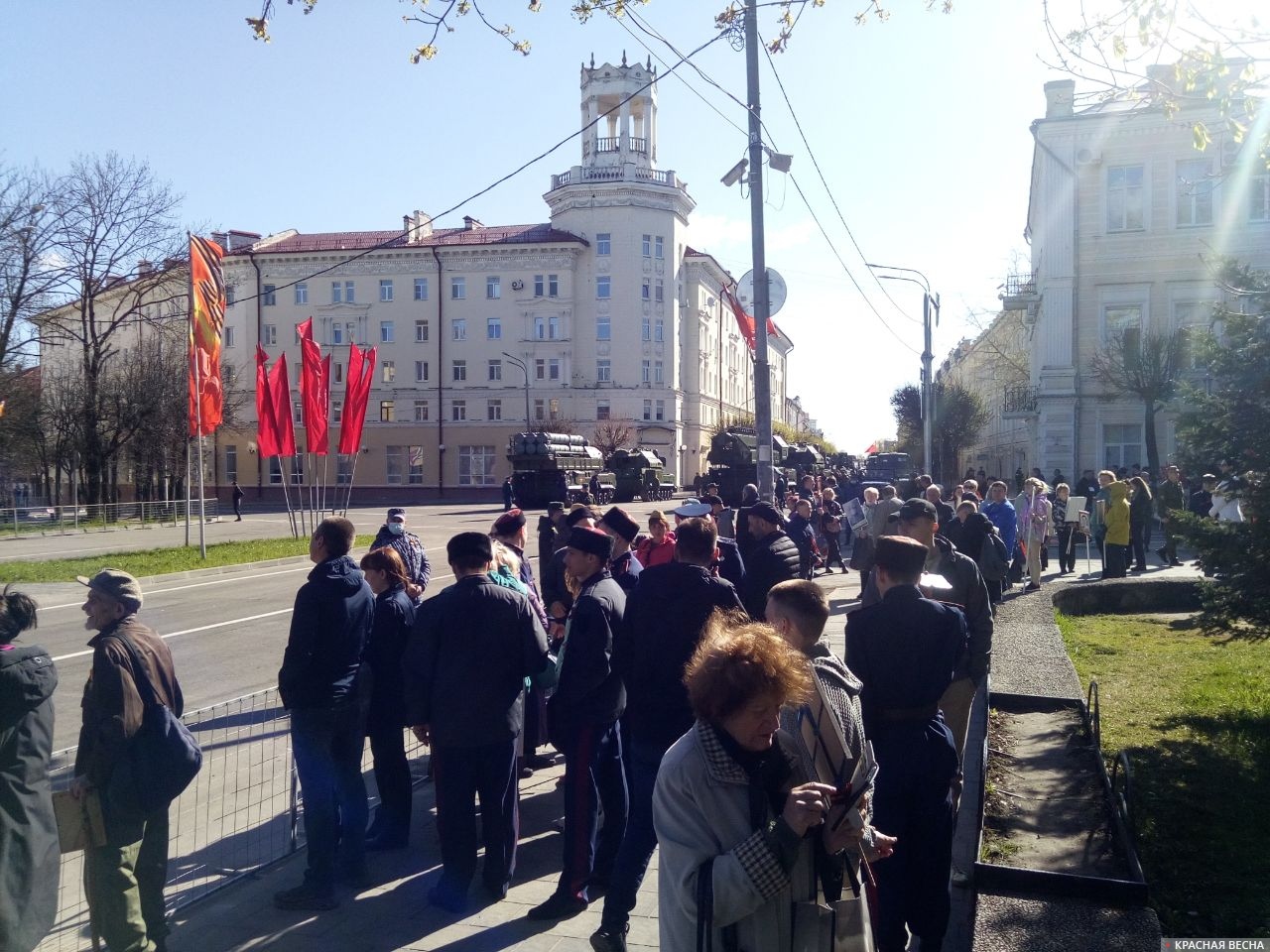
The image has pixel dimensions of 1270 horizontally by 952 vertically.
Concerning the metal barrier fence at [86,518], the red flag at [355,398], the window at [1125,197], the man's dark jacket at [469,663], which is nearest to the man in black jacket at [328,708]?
the man's dark jacket at [469,663]

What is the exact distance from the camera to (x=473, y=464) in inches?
2574

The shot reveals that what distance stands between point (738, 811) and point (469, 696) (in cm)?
268

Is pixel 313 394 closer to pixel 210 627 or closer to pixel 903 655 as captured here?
pixel 210 627

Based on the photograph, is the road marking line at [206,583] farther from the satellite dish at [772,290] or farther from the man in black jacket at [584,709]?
the man in black jacket at [584,709]

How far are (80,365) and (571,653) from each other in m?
50.5

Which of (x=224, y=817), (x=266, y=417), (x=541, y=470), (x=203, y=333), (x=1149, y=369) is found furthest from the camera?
(x=541, y=470)

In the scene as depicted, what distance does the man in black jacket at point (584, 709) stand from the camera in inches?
193

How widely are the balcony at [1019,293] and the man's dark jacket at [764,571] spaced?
36.7 metres

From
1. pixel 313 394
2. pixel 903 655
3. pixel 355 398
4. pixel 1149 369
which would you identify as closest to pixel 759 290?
pixel 903 655

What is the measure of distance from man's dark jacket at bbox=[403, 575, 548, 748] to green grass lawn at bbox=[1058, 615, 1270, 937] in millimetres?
3295

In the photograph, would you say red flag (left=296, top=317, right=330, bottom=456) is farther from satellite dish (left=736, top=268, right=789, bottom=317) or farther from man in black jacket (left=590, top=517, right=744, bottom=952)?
man in black jacket (left=590, top=517, right=744, bottom=952)

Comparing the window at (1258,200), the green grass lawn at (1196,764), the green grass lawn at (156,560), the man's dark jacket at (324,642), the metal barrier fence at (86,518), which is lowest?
the green grass lawn at (1196,764)

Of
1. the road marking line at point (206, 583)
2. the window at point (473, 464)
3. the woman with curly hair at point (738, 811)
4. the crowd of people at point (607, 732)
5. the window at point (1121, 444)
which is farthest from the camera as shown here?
the window at point (473, 464)

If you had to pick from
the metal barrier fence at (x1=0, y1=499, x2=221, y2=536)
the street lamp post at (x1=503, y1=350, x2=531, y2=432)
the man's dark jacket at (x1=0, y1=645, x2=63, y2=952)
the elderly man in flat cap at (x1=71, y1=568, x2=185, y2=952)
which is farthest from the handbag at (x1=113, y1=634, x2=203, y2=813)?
the street lamp post at (x1=503, y1=350, x2=531, y2=432)
